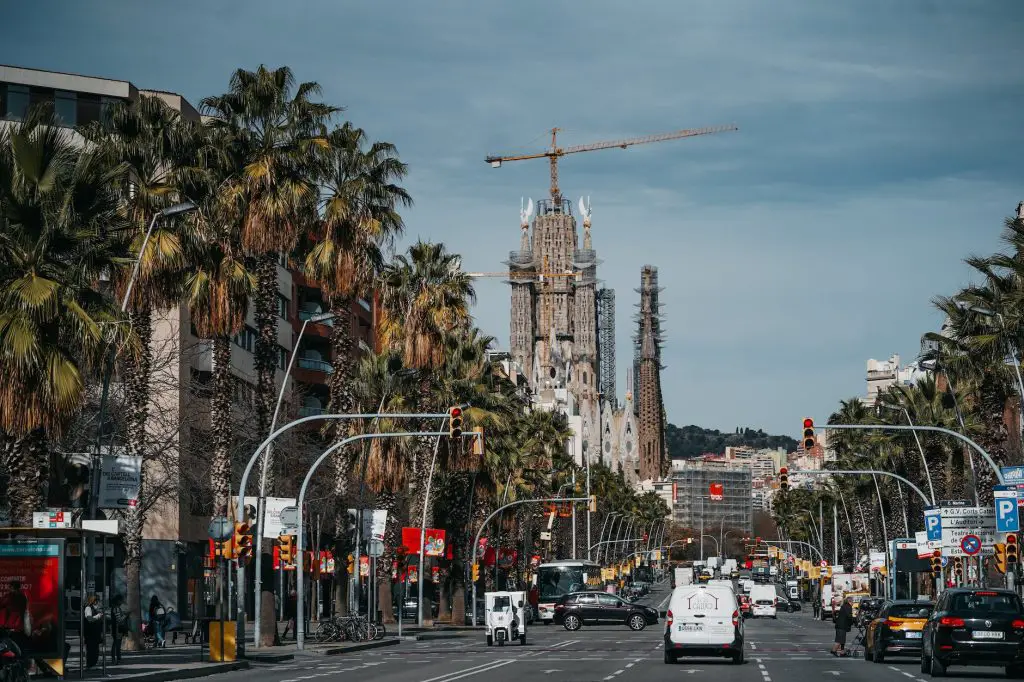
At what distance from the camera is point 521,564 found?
108562 mm

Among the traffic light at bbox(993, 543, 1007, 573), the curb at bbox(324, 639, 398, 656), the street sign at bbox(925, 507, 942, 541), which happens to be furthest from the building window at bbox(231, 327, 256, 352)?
the traffic light at bbox(993, 543, 1007, 573)

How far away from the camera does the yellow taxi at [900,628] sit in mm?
36281

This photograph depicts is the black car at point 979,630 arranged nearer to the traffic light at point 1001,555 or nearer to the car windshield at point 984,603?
the car windshield at point 984,603

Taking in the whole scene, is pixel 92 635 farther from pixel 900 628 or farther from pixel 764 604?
pixel 764 604

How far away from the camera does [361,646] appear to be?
4372 cm

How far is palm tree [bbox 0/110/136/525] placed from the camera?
2612 cm

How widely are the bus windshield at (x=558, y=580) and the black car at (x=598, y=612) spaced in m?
13.4

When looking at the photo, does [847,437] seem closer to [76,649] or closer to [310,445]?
[310,445]

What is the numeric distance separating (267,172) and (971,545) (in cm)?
2379

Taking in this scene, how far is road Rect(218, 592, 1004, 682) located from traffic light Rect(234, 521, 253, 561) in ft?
9.15

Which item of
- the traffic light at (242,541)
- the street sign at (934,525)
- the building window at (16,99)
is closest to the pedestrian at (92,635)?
the traffic light at (242,541)

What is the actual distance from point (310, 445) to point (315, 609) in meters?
11.7

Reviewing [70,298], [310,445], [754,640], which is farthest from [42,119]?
[310,445]

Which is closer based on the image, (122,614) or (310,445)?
(122,614)
